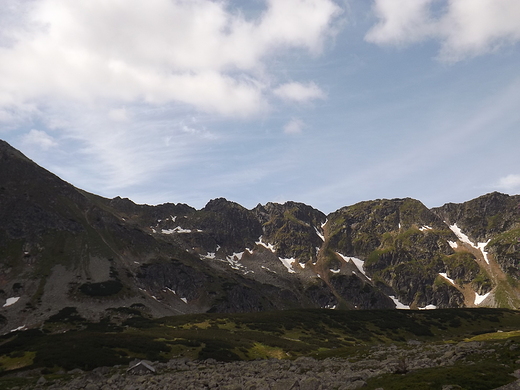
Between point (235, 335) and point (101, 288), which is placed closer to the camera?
point (235, 335)

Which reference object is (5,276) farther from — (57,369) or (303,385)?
(303,385)

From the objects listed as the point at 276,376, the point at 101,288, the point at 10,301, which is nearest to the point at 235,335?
the point at 276,376

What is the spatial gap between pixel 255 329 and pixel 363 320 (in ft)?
195

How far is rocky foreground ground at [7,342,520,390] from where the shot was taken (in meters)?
34.0

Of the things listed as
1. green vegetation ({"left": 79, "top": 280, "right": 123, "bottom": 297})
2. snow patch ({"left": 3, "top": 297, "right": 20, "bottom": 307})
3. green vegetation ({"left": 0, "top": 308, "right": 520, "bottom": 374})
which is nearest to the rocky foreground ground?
green vegetation ({"left": 0, "top": 308, "right": 520, "bottom": 374})

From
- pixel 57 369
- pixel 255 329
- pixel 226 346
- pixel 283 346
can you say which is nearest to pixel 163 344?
pixel 226 346

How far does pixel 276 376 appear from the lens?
44.1 m

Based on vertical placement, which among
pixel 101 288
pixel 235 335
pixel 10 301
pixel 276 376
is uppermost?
pixel 101 288

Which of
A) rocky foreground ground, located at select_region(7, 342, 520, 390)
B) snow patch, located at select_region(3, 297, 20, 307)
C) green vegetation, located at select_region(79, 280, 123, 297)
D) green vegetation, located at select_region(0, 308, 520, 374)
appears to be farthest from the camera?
green vegetation, located at select_region(79, 280, 123, 297)

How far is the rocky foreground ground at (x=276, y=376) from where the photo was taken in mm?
34000

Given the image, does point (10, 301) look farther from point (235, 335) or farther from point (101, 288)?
point (235, 335)

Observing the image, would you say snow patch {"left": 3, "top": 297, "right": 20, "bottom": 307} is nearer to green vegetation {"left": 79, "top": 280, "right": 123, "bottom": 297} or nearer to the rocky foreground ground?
green vegetation {"left": 79, "top": 280, "right": 123, "bottom": 297}

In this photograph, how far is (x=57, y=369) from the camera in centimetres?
6662

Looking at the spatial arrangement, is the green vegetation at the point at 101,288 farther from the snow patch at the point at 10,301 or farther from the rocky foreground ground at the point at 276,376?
the rocky foreground ground at the point at 276,376
